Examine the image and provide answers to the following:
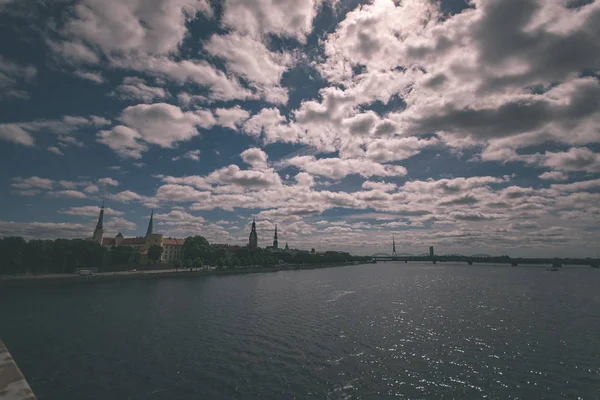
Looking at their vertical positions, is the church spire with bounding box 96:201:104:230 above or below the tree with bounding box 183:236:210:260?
above

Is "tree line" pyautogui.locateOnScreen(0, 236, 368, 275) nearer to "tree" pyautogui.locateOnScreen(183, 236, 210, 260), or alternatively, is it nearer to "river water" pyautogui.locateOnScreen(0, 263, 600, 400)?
"tree" pyautogui.locateOnScreen(183, 236, 210, 260)

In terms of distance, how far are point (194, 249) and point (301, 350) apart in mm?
135783

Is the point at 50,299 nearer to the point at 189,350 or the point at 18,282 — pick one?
the point at 18,282

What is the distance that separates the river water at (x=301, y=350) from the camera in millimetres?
22562

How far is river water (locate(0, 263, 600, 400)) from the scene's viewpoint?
2256 centimetres

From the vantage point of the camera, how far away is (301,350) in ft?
101

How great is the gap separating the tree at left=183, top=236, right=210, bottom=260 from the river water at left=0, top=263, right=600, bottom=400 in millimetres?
97270

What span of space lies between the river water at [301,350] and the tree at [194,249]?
9727 centimetres

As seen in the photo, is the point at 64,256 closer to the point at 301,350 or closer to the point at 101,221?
the point at 101,221

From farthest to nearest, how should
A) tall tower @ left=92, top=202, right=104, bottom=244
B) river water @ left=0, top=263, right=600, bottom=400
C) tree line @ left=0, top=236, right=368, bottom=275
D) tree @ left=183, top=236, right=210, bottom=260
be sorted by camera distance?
1. tall tower @ left=92, top=202, right=104, bottom=244
2. tree @ left=183, top=236, right=210, bottom=260
3. tree line @ left=0, top=236, right=368, bottom=275
4. river water @ left=0, top=263, right=600, bottom=400

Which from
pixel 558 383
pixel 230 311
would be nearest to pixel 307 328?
pixel 230 311

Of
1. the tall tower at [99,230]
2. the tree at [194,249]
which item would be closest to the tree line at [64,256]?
the tree at [194,249]

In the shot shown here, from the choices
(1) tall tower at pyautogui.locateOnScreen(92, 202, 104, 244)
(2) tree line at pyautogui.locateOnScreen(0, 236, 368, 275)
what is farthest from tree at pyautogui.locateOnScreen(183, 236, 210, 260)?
(1) tall tower at pyautogui.locateOnScreen(92, 202, 104, 244)

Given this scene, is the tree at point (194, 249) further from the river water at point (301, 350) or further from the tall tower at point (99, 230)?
the river water at point (301, 350)
